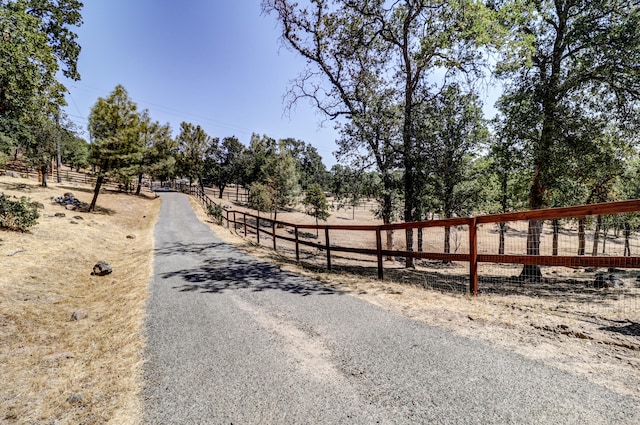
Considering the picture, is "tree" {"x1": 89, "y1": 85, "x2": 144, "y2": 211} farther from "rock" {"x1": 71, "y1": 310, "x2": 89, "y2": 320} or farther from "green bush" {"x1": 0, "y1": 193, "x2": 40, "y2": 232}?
"rock" {"x1": 71, "y1": 310, "x2": 89, "y2": 320}

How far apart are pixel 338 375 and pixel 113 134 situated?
2562 cm

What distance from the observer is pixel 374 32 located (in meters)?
11.6

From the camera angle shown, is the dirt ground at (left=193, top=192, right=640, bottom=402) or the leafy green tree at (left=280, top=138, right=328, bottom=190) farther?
the leafy green tree at (left=280, top=138, right=328, bottom=190)

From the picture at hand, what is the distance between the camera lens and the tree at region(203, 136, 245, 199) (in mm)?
52344

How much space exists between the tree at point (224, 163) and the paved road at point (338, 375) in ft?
164

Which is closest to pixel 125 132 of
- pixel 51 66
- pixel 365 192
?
pixel 51 66

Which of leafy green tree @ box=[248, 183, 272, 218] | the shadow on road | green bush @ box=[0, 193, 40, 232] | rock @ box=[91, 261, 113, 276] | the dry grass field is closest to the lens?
the dry grass field

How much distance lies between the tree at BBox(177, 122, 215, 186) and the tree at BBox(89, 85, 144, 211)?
24.1 meters

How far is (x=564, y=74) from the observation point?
379 inches

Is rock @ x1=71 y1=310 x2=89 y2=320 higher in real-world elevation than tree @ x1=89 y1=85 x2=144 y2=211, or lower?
lower

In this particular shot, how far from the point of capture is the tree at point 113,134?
68.6 feet

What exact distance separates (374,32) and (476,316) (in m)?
11.8

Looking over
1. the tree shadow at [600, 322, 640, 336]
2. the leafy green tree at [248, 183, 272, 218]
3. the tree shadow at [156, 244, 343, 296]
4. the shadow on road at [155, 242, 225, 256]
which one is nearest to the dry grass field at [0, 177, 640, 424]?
the tree shadow at [600, 322, 640, 336]

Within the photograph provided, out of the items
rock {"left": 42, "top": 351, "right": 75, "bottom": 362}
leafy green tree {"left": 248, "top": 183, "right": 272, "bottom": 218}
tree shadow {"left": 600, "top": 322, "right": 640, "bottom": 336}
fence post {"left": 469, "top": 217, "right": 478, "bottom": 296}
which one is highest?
leafy green tree {"left": 248, "top": 183, "right": 272, "bottom": 218}
